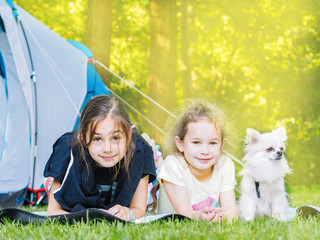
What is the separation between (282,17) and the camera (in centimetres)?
1073

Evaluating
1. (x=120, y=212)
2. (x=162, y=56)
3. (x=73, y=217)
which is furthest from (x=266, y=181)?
(x=162, y=56)

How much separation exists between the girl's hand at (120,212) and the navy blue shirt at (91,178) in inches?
6.0

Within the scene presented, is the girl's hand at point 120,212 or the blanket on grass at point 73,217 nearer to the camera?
the blanket on grass at point 73,217

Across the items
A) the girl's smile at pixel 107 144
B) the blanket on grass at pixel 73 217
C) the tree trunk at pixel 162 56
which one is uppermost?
the tree trunk at pixel 162 56

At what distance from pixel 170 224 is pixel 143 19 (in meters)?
10.1

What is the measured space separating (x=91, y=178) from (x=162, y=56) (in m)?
5.56

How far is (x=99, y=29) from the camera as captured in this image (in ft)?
24.4

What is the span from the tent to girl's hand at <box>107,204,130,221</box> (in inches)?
83.4

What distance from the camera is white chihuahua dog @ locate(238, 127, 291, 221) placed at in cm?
278

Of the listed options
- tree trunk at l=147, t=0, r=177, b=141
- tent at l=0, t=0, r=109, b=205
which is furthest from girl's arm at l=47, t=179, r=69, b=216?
tree trunk at l=147, t=0, r=177, b=141

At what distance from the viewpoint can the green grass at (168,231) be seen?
1846mm

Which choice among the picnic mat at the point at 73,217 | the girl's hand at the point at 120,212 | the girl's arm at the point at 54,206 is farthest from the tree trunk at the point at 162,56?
the picnic mat at the point at 73,217

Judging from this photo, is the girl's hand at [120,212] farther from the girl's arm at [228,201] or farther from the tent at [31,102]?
the tent at [31,102]

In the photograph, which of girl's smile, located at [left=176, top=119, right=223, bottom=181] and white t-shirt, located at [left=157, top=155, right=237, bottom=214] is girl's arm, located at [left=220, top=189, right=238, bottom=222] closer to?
white t-shirt, located at [left=157, top=155, right=237, bottom=214]
